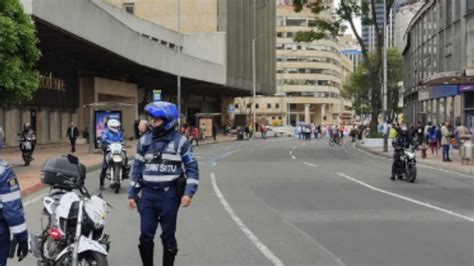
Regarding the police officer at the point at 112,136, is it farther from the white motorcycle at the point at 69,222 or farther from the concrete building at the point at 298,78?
the concrete building at the point at 298,78

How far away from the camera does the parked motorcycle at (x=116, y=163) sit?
615 inches

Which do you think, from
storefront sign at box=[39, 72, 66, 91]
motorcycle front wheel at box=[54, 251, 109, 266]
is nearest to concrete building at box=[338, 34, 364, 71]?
storefront sign at box=[39, 72, 66, 91]

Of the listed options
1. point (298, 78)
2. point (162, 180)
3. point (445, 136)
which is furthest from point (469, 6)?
point (298, 78)

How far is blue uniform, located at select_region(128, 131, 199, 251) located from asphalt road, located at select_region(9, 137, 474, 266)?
164 centimetres

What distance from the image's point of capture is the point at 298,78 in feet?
510

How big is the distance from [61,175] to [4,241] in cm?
103

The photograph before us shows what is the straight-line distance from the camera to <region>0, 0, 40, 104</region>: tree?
19.6m

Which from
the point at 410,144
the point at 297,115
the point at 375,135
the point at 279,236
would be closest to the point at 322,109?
the point at 297,115

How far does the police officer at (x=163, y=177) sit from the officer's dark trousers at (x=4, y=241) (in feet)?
4.95

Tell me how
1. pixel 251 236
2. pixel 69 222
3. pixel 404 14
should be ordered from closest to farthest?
pixel 69 222 < pixel 251 236 < pixel 404 14

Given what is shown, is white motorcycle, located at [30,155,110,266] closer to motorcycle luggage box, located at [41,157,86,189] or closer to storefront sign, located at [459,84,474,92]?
motorcycle luggage box, located at [41,157,86,189]

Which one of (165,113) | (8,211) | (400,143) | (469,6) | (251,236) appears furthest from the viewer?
(469,6)

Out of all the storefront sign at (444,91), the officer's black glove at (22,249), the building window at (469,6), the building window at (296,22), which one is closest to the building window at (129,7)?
the storefront sign at (444,91)

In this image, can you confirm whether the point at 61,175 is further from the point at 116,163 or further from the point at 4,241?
the point at 116,163
